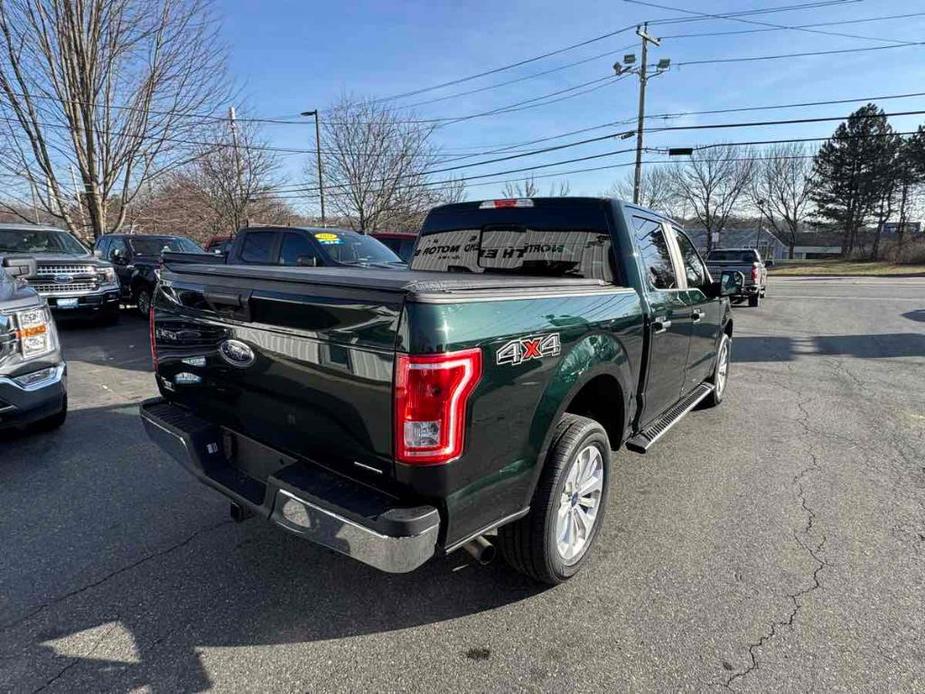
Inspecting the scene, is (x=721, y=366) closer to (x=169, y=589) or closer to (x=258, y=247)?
(x=169, y=589)

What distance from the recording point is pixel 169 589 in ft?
8.64

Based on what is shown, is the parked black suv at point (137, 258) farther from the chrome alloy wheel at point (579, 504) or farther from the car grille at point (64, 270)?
the chrome alloy wheel at point (579, 504)

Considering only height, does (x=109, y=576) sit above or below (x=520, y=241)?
below

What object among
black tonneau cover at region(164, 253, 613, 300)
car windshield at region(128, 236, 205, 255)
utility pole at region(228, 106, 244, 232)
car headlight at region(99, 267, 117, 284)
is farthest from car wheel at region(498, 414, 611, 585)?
utility pole at region(228, 106, 244, 232)

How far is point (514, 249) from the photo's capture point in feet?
12.4

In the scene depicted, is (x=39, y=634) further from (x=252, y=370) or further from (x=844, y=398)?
(x=844, y=398)

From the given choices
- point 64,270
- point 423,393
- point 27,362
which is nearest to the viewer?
point 423,393

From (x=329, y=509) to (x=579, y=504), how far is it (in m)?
1.42

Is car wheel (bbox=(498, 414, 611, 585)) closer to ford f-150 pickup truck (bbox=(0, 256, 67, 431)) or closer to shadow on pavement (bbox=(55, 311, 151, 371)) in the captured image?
ford f-150 pickup truck (bbox=(0, 256, 67, 431))

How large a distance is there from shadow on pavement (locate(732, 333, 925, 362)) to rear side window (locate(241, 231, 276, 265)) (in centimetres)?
771

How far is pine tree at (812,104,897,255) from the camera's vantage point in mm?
53094

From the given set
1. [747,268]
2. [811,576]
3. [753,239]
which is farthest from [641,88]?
[753,239]

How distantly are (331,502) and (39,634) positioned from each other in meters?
1.56

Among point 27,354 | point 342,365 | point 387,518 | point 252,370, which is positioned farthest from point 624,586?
point 27,354
